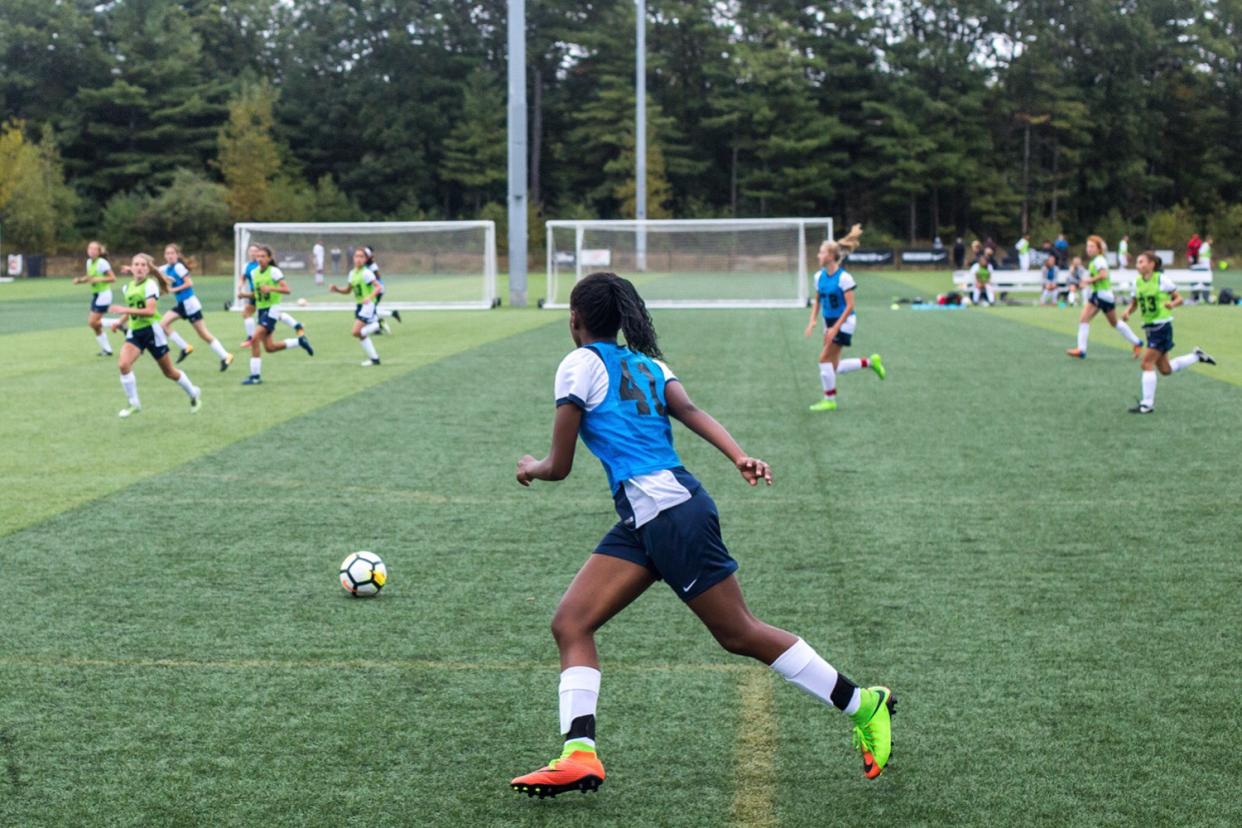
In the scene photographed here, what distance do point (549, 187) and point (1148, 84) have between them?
34527 mm

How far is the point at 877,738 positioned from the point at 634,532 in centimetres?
112

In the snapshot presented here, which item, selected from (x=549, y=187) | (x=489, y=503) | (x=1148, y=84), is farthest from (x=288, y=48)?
(x=489, y=503)

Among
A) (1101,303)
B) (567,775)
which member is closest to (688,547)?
(567,775)

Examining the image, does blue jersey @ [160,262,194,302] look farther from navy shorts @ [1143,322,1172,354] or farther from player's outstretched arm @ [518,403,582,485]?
player's outstretched arm @ [518,403,582,485]

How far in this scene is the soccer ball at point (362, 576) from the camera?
7723 mm

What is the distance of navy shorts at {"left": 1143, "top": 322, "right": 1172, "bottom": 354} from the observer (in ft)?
51.6

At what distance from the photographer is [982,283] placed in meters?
40.1

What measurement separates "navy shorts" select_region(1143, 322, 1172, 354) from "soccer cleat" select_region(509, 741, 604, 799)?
485 inches

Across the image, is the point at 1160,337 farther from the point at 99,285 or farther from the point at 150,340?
the point at 99,285

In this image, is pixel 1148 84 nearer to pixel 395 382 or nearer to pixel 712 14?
pixel 712 14

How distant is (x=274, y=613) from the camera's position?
24.3ft

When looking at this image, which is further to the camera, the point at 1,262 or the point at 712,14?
the point at 712,14

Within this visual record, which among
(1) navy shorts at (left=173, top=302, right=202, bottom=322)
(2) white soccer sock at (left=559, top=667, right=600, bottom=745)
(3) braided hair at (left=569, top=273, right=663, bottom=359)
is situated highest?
(3) braided hair at (left=569, top=273, right=663, bottom=359)

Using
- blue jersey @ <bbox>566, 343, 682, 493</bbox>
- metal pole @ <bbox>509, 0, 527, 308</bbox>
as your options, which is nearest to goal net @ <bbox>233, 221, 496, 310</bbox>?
metal pole @ <bbox>509, 0, 527, 308</bbox>
